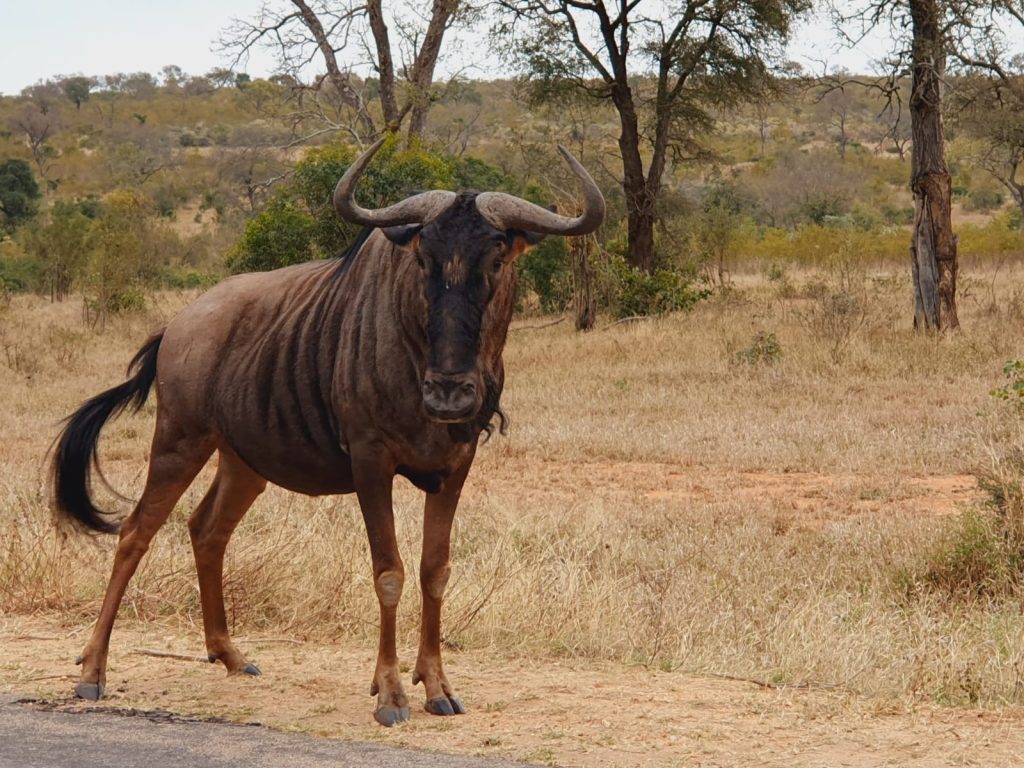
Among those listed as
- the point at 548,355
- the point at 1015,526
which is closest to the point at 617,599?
the point at 1015,526

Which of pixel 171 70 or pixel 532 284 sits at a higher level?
pixel 171 70

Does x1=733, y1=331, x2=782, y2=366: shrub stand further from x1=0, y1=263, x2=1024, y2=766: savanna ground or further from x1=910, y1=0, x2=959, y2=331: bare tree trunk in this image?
x1=910, y1=0, x2=959, y2=331: bare tree trunk

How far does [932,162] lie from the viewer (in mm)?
19391

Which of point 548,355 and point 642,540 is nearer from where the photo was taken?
point 642,540

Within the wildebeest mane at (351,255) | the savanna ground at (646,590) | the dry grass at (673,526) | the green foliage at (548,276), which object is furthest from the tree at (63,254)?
the wildebeest mane at (351,255)

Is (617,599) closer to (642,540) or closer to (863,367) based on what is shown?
(642,540)

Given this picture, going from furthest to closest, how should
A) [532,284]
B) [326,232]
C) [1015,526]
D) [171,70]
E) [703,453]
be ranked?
[171,70], [532,284], [326,232], [703,453], [1015,526]

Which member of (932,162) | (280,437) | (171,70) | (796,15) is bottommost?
(280,437)

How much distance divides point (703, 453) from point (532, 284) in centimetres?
1207

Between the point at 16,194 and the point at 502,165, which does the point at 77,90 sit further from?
the point at 502,165

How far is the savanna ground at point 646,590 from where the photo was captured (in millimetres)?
4789

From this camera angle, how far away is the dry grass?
6145 millimetres

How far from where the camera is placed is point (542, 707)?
16.2 ft

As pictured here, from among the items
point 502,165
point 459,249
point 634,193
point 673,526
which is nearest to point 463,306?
point 459,249
